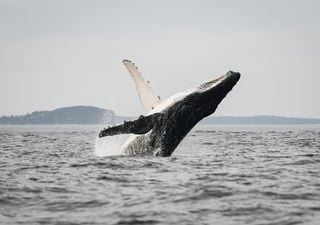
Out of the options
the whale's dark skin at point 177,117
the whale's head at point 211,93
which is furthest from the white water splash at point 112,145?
the whale's head at point 211,93

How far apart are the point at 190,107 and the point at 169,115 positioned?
0.60 metres

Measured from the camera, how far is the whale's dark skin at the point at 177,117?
1290cm

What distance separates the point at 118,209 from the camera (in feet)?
24.9

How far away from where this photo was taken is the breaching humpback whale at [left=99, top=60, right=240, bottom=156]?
1293cm

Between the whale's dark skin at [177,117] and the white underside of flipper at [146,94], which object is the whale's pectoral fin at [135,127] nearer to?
the whale's dark skin at [177,117]

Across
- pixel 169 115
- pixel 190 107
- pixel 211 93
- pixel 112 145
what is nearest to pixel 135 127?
pixel 169 115

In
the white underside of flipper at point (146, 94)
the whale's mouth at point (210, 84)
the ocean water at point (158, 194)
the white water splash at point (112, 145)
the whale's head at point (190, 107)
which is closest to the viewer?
the ocean water at point (158, 194)

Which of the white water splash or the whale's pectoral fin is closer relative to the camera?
the whale's pectoral fin

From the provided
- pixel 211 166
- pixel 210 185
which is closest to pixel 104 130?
pixel 211 166

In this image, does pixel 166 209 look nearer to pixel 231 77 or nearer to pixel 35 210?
pixel 35 210

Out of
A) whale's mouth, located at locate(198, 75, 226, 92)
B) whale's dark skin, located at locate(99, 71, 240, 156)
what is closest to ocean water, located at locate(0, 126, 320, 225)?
whale's dark skin, located at locate(99, 71, 240, 156)

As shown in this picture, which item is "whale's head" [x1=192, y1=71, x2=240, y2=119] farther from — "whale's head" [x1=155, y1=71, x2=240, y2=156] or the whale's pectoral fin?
the whale's pectoral fin

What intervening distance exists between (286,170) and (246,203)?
4991mm

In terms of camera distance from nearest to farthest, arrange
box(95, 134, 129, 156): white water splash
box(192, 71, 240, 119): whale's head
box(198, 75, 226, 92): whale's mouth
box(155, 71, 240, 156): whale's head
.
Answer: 1. box(192, 71, 240, 119): whale's head
2. box(198, 75, 226, 92): whale's mouth
3. box(155, 71, 240, 156): whale's head
4. box(95, 134, 129, 156): white water splash
